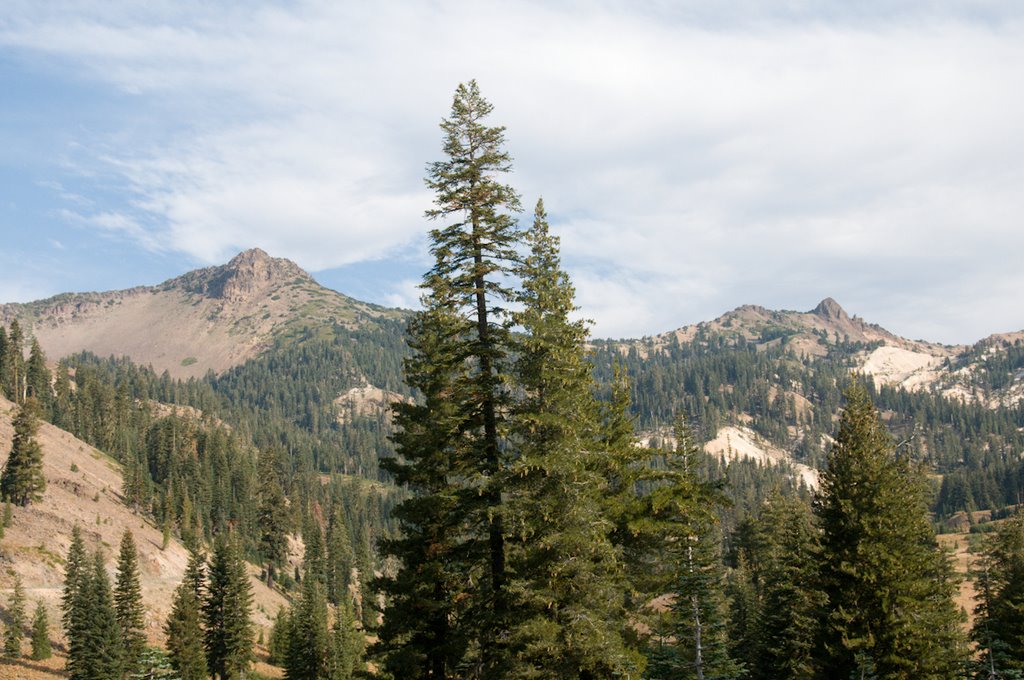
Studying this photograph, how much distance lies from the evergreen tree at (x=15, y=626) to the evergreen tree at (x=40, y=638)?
1163 millimetres

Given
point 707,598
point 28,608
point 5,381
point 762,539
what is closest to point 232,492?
point 5,381

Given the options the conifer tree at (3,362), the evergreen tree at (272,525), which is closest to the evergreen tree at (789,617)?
the evergreen tree at (272,525)

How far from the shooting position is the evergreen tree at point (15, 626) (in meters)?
67.6

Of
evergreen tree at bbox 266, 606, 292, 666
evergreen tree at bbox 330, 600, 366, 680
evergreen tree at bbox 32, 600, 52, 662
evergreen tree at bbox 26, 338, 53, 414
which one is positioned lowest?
evergreen tree at bbox 266, 606, 292, 666

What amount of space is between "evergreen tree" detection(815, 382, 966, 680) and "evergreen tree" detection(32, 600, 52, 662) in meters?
69.9

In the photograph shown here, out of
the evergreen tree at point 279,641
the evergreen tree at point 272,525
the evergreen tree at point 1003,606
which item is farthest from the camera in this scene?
the evergreen tree at point 272,525

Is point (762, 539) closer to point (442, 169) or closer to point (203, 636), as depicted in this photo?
point (203, 636)

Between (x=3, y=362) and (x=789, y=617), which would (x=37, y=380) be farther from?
(x=789, y=617)

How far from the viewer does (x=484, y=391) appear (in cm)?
2130

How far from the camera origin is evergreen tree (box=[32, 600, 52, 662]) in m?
69.0

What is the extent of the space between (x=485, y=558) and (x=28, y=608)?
2971 inches

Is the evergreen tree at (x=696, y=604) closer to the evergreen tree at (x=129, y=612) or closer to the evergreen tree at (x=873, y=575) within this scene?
the evergreen tree at (x=873, y=575)

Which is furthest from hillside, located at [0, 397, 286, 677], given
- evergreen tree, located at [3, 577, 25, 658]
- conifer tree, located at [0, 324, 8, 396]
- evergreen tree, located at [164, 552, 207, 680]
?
conifer tree, located at [0, 324, 8, 396]

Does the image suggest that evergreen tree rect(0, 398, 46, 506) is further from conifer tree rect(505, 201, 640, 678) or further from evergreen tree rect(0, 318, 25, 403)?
conifer tree rect(505, 201, 640, 678)
